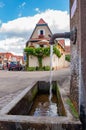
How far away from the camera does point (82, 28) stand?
3010mm

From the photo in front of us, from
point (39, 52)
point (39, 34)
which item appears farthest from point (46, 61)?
point (39, 34)

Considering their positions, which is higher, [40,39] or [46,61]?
[40,39]

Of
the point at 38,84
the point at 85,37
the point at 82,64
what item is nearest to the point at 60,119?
the point at 82,64

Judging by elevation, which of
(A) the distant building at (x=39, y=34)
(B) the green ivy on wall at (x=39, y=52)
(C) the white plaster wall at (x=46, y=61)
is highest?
(A) the distant building at (x=39, y=34)

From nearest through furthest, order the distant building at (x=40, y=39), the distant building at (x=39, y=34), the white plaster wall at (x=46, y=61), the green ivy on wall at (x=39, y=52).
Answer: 1. the green ivy on wall at (x=39, y=52)
2. the white plaster wall at (x=46, y=61)
3. the distant building at (x=40, y=39)
4. the distant building at (x=39, y=34)

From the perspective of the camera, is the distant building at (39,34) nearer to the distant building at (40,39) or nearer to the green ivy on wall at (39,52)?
the distant building at (40,39)

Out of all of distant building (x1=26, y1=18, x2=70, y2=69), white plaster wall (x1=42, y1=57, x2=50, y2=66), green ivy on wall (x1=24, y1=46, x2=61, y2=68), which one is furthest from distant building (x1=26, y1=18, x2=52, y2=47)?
white plaster wall (x1=42, y1=57, x2=50, y2=66)

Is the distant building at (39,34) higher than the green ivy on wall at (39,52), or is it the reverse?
the distant building at (39,34)

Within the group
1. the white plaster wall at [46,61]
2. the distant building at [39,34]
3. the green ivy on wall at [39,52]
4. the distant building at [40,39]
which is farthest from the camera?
the distant building at [39,34]

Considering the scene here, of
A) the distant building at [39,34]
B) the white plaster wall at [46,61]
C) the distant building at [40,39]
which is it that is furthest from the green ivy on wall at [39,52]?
the distant building at [39,34]

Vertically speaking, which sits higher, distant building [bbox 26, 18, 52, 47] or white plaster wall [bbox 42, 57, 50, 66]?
distant building [bbox 26, 18, 52, 47]

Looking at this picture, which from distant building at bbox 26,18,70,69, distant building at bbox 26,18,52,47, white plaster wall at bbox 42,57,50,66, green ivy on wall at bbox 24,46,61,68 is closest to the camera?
green ivy on wall at bbox 24,46,61,68

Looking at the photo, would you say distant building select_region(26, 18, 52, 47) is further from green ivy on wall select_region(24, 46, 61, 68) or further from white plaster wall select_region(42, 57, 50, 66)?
white plaster wall select_region(42, 57, 50, 66)

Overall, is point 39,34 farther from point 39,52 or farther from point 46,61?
point 46,61
